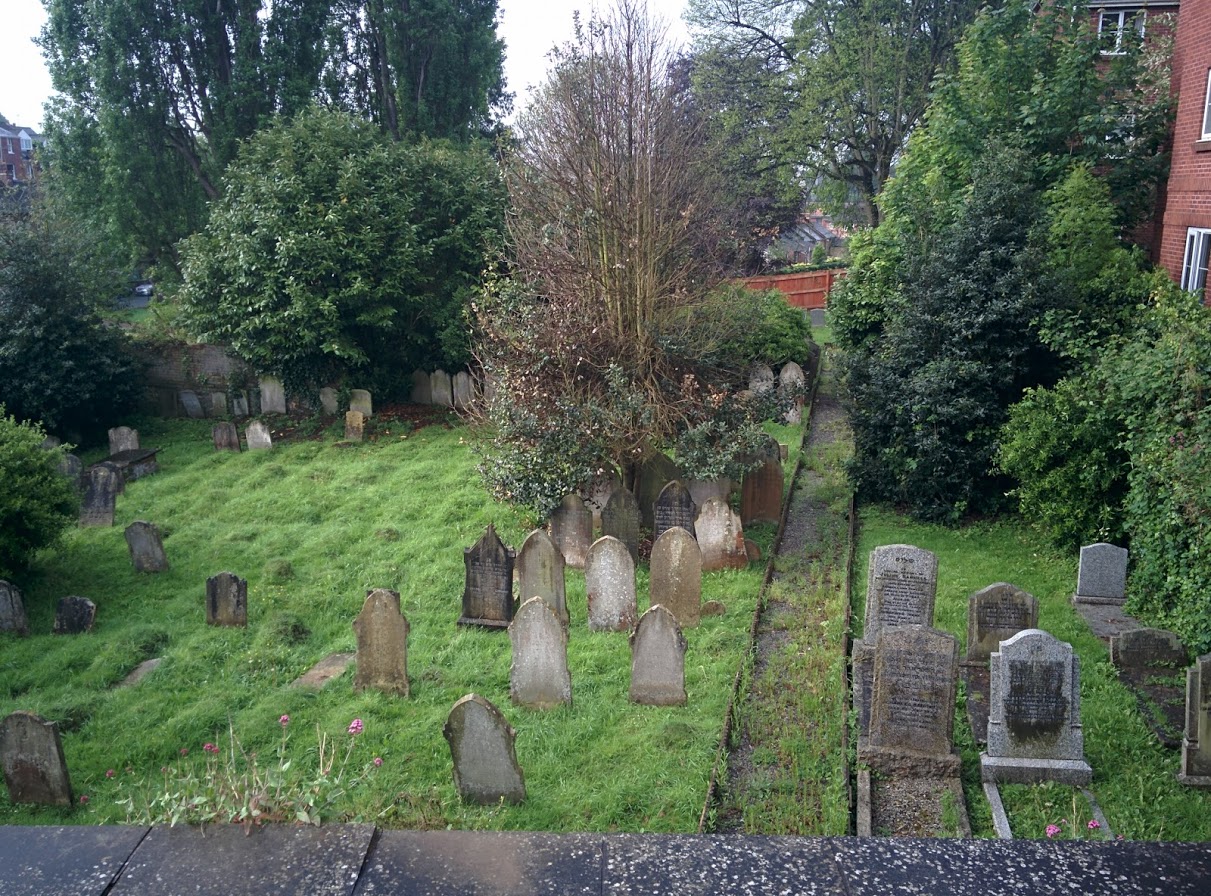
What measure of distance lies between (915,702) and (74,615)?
9.67m

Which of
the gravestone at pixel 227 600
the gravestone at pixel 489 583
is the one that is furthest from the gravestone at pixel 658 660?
the gravestone at pixel 227 600

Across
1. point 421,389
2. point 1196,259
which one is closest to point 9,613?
point 421,389

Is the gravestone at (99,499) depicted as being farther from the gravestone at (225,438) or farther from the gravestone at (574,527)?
the gravestone at (574,527)

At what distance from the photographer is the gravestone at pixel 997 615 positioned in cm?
977

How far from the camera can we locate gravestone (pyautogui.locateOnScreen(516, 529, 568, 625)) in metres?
11.3

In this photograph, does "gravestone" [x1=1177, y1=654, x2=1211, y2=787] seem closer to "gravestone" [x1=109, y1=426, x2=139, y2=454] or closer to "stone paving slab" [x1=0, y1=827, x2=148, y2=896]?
"stone paving slab" [x1=0, y1=827, x2=148, y2=896]

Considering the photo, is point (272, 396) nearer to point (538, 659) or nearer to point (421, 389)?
point (421, 389)

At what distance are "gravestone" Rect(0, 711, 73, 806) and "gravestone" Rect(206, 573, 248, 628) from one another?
11.7 feet

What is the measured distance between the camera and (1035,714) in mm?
7816

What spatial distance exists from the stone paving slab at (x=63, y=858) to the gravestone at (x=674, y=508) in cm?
1055

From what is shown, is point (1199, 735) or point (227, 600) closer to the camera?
point (1199, 735)

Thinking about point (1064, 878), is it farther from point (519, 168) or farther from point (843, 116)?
point (843, 116)

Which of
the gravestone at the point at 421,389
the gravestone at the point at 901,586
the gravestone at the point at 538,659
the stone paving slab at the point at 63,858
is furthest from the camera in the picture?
the gravestone at the point at 421,389

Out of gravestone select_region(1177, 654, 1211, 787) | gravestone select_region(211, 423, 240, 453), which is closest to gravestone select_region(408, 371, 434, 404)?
gravestone select_region(211, 423, 240, 453)
